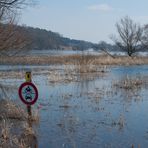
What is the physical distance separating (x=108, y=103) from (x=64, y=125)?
4.08 metres

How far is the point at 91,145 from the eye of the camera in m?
8.15

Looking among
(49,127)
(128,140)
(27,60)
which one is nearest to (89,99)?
(49,127)

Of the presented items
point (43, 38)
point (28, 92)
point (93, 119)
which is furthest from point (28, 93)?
point (43, 38)

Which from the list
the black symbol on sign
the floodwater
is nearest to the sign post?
the black symbol on sign

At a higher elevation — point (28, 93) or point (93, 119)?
point (28, 93)

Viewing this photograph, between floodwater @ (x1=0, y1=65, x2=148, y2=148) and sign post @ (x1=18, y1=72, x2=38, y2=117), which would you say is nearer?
floodwater @ (x1=0, y1=65, x2=148, y2=148)

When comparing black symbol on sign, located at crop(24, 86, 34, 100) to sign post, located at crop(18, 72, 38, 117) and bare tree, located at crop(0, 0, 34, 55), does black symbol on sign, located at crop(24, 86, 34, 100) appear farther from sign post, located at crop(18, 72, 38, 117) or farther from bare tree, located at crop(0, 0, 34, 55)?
bare tree, located at crop(0, 0, 34, 55)

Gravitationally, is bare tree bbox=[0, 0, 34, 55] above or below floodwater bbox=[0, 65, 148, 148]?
above

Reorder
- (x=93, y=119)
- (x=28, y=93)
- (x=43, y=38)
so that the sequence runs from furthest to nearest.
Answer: (x=43, y=38) < (x=93, y=119) < (x=28, y=93)

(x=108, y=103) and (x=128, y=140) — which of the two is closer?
(x=128, y=140)

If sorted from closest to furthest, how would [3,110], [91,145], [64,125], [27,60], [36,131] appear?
1. [91,145]
2. [36,131]
3. [64,125]
4. [3,110]
5. [27,60]

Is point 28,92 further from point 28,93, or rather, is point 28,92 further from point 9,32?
point 9,32

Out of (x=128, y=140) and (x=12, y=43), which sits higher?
(x=12, y=43)

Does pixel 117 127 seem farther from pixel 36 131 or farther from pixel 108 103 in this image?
pixel 108 103
